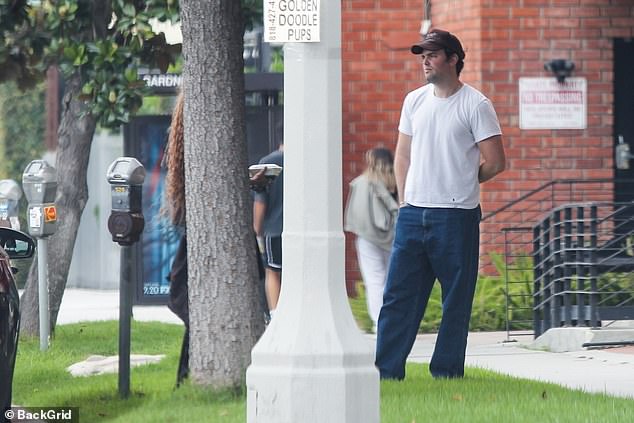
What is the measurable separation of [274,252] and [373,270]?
997 millimetres

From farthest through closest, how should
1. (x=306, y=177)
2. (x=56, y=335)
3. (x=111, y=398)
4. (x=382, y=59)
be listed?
(x=382, y=59) → (x=56, y=335) → (x=111, y=398) → (x=306, y=177)

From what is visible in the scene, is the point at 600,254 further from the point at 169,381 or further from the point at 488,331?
the point at 169,381

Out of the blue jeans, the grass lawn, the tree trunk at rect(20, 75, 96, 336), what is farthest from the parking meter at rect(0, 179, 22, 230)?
the blue jeans

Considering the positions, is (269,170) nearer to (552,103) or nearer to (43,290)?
(43,290)

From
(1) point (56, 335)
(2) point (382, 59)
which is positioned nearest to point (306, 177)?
(1) point (56, 335)

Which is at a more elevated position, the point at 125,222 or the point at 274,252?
the point at 125,222

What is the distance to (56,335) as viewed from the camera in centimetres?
1448

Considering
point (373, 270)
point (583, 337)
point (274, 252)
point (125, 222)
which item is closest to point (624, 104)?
point (373, 270)

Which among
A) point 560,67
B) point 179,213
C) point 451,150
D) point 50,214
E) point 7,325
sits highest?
point 560,67

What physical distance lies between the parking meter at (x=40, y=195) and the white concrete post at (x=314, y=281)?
19.8 ft

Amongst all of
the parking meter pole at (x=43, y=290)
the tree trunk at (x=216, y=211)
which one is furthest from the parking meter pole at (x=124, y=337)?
the parking meter pole at (x=43, y=290)

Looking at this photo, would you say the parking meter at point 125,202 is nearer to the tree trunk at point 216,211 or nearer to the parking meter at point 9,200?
the tree trunk at point 216,211

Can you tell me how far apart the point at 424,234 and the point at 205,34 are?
1697mm

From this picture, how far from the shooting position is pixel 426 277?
30.9ft
